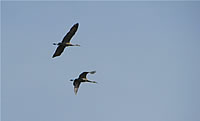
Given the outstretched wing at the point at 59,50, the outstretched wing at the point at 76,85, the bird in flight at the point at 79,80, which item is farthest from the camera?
the outstretched wing at the point at 76,85

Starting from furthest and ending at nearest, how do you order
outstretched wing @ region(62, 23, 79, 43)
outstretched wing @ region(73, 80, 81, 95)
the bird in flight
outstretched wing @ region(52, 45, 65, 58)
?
1. outstretched wing @ region(73, 80, 81, 95)
2. outstretched wing @ region(52, 45, 65, 58)
3. the bird in flight
4. outstretched wing @ region(62, 23, 79, 43)

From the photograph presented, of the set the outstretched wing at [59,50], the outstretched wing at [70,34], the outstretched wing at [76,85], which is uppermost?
the outstretched wing at [70,34]

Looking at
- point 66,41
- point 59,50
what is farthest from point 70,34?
point 59,50

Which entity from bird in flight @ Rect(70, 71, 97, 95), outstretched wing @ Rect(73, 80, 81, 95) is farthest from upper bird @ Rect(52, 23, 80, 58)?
outstretched wing @ Rect(73, 80, 81, 95)

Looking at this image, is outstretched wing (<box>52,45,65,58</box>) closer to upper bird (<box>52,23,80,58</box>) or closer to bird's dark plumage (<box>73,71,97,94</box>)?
upper bird (<box>52,23,80,58</box>)

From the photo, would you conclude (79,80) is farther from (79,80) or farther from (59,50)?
(59,50)

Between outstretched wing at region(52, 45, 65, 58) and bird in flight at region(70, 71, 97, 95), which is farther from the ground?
outstretched wing at region(52, 45, 65, 58)

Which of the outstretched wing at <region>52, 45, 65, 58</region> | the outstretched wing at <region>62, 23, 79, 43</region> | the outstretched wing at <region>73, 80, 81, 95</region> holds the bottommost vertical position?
the outstretched wing at <region>73, 80, 81, 95</region>

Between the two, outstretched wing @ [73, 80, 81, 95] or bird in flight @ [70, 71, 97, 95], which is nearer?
bird in flight @ [70, 71, 97, 95]

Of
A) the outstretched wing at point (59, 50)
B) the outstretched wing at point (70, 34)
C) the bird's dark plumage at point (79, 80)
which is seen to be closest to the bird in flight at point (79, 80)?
the bird's dark plumage at point (79, 80)

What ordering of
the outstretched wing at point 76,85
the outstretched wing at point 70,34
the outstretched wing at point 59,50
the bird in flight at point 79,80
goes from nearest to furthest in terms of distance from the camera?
the outstretched wing at point 70,34, the bird in flight at point 79,80, the outstretched wing at point 59,50, the outstretched wing at point 76,85

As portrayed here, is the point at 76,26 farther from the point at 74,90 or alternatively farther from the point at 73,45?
the point at 74,90

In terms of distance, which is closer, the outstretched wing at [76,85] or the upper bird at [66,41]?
the upper bird at [66,41]

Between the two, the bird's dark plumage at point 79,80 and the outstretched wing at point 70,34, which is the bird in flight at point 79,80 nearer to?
the bird's dark plumage at point 79,80
